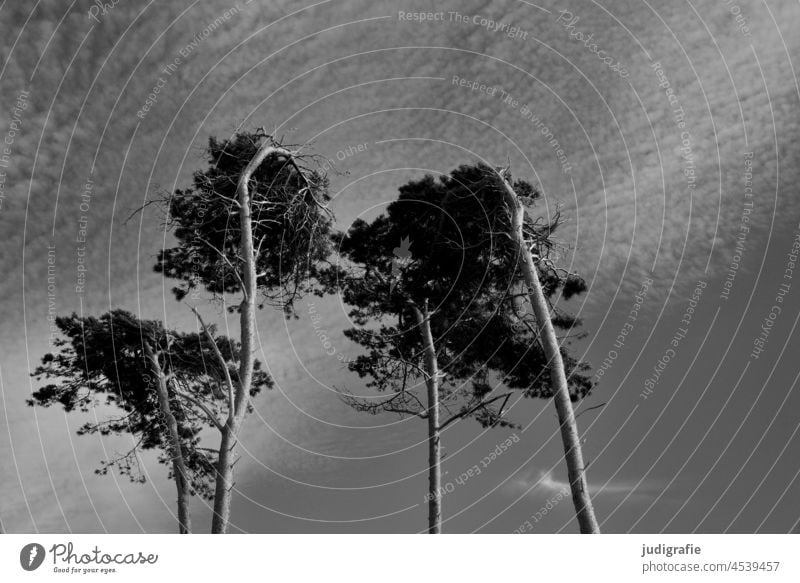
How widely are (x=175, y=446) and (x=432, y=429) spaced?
9.87m

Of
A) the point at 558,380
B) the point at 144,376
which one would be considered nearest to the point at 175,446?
the point at 144,376

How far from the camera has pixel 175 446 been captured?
20906 millimetres

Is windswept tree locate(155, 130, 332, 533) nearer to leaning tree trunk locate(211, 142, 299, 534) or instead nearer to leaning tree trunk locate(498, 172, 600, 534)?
leaning tree trunk locate(211, 142, 299, 534)

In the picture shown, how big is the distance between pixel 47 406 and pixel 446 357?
45.4 ft

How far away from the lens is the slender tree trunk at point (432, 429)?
1625 centimetres

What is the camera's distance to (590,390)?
1683 centimetres

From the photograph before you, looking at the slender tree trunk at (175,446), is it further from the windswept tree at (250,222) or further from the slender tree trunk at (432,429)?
the slender tree trunk at (432,429)
